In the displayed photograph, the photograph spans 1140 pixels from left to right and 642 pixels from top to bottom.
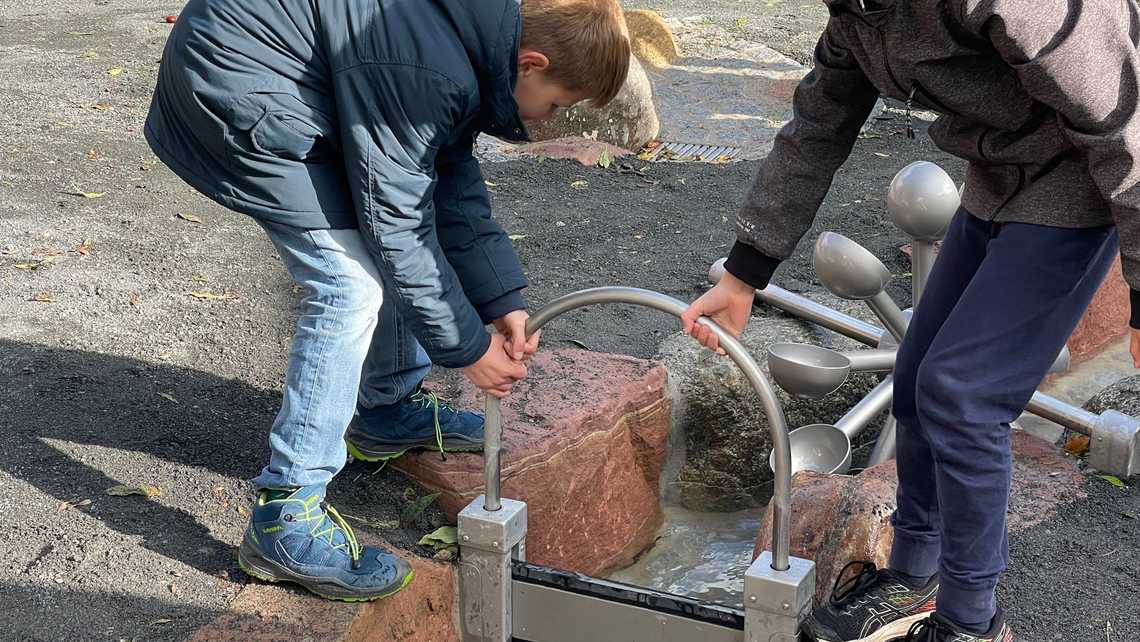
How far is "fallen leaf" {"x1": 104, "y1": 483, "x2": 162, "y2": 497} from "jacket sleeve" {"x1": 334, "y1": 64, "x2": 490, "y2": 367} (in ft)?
2.47

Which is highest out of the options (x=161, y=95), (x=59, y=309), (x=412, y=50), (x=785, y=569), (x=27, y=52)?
(x=412, y=50)

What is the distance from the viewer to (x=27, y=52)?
6715 millimetres

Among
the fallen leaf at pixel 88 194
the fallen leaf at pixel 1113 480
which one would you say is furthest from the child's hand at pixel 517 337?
the fallen leaf at pixel 88 194

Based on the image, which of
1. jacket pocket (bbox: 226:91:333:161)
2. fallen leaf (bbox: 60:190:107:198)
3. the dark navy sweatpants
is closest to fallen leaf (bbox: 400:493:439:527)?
jacket pocket (bbox: 226:91:333:161)

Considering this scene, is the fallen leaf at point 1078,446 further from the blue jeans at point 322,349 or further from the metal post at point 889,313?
the blue jeans at point 322,349

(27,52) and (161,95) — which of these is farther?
(27,52)

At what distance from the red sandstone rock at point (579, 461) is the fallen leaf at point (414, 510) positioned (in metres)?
0.04

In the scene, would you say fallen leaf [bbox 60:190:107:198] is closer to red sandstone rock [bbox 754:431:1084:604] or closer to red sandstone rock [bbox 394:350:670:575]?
red sandstone rock [bbox 394:350:670:575]

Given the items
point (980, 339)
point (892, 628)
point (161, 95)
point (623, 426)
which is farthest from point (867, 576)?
point (161, 95)

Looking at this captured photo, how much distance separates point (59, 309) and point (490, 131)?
1792mm

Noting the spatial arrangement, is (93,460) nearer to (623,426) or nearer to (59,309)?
(59,309)

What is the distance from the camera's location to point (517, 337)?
242cm

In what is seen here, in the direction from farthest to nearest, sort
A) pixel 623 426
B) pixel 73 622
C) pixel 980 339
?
pixel 623 426 < pixel 73 622 < pixel 980 339

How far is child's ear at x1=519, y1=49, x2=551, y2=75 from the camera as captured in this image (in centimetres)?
214
